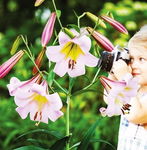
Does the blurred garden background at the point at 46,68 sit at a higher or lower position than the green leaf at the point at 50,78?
lower

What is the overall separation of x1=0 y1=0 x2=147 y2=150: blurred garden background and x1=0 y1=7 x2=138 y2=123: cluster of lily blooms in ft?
0.30

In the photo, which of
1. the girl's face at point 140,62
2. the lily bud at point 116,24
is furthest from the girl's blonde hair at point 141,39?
the lily bud at point 116,24

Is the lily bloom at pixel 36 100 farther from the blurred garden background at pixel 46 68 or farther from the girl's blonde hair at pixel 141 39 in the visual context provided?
the girl's blonde hair at pixel 141 39

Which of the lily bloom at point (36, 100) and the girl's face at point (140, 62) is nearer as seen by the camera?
the lily bloom at point (36, 100)

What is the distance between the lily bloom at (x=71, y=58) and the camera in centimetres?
171

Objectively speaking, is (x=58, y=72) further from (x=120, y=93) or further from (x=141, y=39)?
(x=141, y=39)

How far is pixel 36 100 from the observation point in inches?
68.9

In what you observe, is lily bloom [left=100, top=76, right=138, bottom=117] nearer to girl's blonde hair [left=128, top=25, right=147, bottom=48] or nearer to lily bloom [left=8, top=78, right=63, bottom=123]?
lily bloom [left=8, top=78, right=63, bottom=123]

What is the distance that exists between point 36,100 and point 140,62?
0.41 metres

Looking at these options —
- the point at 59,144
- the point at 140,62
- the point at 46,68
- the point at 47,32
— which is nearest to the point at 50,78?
the point at 47,32

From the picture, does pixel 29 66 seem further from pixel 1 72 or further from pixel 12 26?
pixel 1 72

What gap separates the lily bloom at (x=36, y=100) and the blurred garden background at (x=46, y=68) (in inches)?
6.2

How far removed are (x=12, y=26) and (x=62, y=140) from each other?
3.27 metres

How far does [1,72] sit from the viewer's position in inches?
69.5
